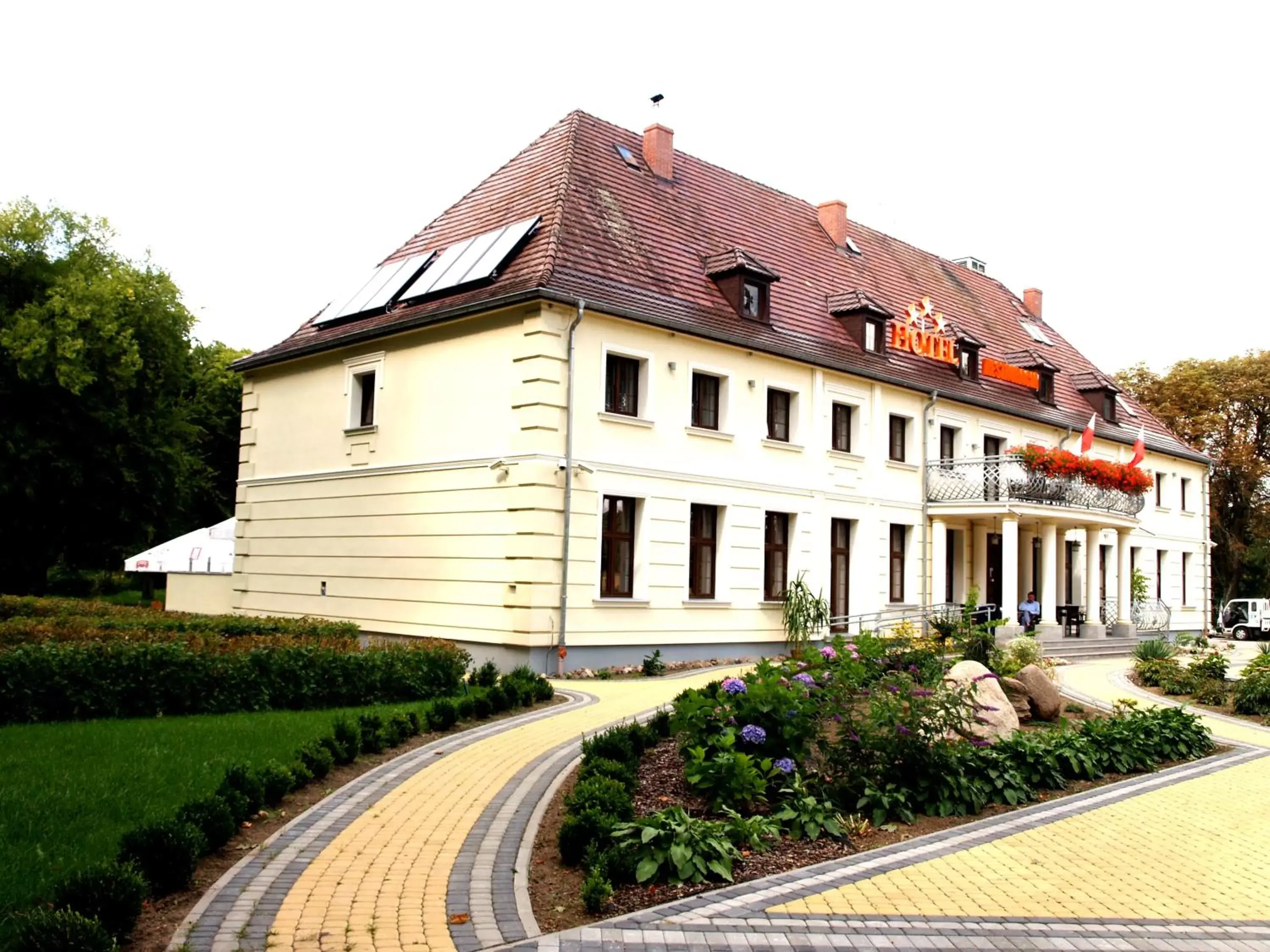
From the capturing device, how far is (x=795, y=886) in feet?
23.6

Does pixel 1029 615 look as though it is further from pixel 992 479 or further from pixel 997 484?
pixel 992 479

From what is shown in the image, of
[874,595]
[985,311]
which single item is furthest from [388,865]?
[985,311]

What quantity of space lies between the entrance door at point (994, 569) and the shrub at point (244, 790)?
2615cm

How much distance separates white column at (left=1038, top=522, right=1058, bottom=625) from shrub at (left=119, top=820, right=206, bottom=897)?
26097 millimetres

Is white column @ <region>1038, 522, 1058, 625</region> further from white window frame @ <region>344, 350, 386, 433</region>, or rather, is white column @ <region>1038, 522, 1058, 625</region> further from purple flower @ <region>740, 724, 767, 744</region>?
purple flower @ <region>740, 724, 767, 744</region>

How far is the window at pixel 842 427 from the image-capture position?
26.5 metres

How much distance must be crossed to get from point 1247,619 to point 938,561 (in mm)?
31000

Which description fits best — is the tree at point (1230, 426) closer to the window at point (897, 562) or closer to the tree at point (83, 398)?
the window at point (897, 562)

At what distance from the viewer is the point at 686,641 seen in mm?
22219

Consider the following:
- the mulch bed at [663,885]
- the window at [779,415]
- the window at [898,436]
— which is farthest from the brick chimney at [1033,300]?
the mulch bed at [663,885]

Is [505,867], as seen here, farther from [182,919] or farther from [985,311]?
[985,311]

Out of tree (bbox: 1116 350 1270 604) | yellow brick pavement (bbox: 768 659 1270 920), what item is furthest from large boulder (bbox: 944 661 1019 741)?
tree (bbox: 1116 350 1270 604)

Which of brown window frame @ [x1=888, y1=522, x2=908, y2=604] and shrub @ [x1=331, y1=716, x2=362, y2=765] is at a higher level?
brown window frame @ [x1=888, y1=522, x2=908, y2=604]

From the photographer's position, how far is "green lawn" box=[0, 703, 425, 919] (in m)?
6.89
